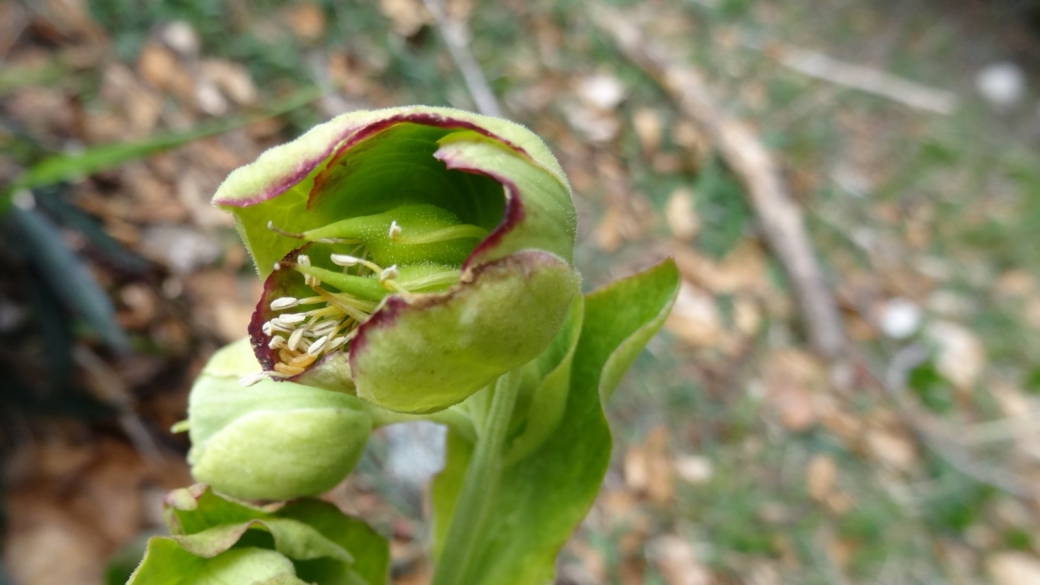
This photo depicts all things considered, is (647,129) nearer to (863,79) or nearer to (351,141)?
(863,79)

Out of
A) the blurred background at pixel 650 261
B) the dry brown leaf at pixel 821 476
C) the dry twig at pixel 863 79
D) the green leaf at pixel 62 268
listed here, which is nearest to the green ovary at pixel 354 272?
the blurred background at pixel 650 261

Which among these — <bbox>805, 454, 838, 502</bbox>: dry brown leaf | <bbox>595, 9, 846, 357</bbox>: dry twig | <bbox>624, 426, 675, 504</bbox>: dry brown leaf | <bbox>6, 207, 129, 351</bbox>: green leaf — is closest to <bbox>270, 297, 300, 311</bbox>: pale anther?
<bbox>6, 207, 129, 351</bbox>: green leaf

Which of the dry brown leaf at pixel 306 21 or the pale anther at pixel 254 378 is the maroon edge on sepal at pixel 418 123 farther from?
the dry brown leaf at pixel 306 21

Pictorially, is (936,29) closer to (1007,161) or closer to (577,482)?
(1007,161)

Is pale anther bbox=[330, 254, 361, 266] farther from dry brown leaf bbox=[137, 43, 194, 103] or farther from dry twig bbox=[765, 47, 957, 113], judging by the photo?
dry twig bbox=[765, 47, 957, 113]

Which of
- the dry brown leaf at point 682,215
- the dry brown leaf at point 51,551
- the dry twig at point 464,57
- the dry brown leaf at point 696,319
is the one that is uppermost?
the dry twig at point 464,57
